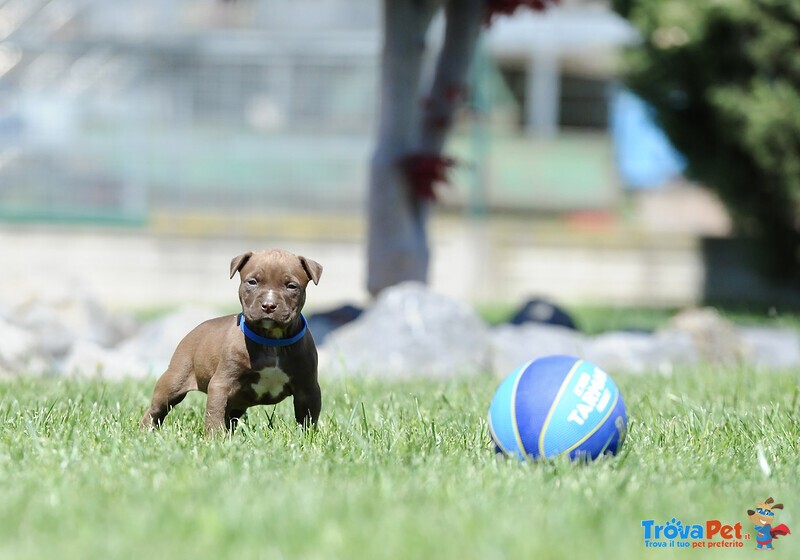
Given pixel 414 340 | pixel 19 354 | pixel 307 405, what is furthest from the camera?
pixel 414 340

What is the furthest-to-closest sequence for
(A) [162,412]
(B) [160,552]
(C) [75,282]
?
(C) [75,282] < (A) [162,412] < (B) [160,552]

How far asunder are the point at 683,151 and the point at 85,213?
816 centimetres

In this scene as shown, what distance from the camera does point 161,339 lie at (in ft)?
25.5

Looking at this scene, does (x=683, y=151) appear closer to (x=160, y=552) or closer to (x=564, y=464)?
(x=564, y=464)

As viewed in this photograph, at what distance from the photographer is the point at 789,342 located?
30.3ft

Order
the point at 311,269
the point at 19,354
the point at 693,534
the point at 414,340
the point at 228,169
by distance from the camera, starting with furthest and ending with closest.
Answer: the point at 228,169
the point at 414,340
the point at 19,354
the point at 311,269
the point at 693,534

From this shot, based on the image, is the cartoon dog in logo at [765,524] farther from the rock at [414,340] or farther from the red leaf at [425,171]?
the red leaf at [425,171]

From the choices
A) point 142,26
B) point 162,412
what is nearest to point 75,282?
point 162,412

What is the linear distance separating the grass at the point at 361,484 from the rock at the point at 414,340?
7.12 feet

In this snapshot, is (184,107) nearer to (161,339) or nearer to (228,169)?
(228,169)

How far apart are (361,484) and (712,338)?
5851 mm

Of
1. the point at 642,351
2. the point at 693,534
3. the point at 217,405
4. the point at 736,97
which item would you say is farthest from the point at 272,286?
the point at 736,97

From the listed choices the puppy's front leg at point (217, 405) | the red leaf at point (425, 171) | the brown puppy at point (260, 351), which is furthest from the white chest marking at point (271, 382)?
the red leaf at point (425, 171)

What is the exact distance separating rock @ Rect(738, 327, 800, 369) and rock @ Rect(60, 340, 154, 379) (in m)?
4.59
